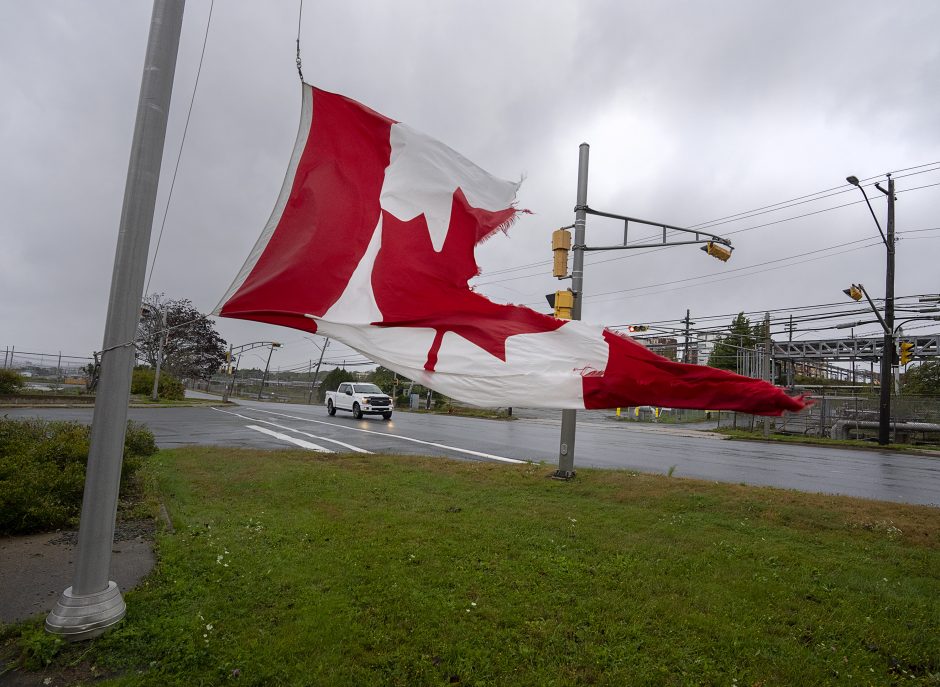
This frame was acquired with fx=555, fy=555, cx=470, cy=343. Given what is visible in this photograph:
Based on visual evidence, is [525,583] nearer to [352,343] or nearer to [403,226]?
[352,343]

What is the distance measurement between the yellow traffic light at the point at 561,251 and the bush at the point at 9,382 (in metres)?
29.8

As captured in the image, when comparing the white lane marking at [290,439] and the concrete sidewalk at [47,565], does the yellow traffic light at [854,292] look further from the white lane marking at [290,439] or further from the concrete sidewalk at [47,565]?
the concrete sidewalk at [47,565]

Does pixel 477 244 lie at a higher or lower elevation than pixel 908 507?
higher

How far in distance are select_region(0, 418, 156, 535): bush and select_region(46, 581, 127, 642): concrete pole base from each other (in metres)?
2.63

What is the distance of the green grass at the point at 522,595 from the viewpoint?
3.19 metres

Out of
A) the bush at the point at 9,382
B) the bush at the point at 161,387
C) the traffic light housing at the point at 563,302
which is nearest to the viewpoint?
the traffic light housing at the point at 563,302

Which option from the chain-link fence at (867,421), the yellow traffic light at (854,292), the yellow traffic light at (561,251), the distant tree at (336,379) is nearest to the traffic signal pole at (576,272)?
the yellow traffic light at (561,251)

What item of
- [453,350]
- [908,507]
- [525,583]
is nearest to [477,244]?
[453,350]

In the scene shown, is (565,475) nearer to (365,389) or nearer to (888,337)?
(888,337)

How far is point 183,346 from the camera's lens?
5497 centimetres

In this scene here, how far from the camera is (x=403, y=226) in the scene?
4.09 meters

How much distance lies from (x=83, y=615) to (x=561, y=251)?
295 inches

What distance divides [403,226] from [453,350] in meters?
1.06

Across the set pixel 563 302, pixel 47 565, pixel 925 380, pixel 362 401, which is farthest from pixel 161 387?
pixel 925 380
